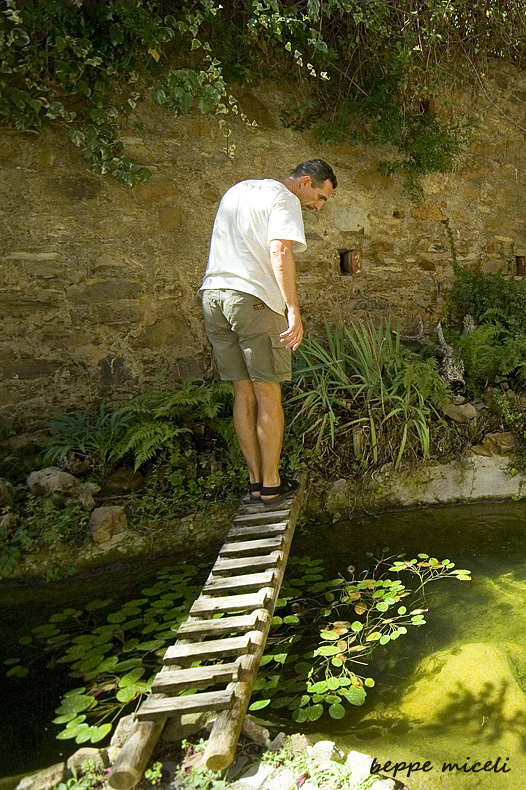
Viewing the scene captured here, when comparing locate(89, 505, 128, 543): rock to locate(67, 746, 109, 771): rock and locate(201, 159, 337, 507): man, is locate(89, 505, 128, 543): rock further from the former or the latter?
locate(67, 746, 109, 771): rock

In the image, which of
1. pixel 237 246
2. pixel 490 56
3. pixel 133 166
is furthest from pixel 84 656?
pixel 490 56

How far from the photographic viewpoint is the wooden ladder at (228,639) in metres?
1.58

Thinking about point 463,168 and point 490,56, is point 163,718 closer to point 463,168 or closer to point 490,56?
point 463,168

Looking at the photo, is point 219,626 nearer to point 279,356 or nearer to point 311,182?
point 279,356

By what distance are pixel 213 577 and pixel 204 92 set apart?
3106 mm

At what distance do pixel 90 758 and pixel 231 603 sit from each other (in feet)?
2.41

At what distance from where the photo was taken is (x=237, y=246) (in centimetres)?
267

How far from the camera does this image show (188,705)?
63.1 inches

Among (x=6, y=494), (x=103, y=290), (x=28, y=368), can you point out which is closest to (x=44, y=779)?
(x=6, y=494)

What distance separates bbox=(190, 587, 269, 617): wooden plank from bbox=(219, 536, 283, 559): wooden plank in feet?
1.08

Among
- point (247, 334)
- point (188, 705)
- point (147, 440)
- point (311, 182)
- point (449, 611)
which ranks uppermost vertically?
point (311, 182)

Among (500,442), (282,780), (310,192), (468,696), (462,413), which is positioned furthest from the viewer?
(462,413)

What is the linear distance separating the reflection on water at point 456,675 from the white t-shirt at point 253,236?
1454 mm

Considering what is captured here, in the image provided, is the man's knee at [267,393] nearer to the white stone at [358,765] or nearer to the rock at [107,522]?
the rock at [107,522]
